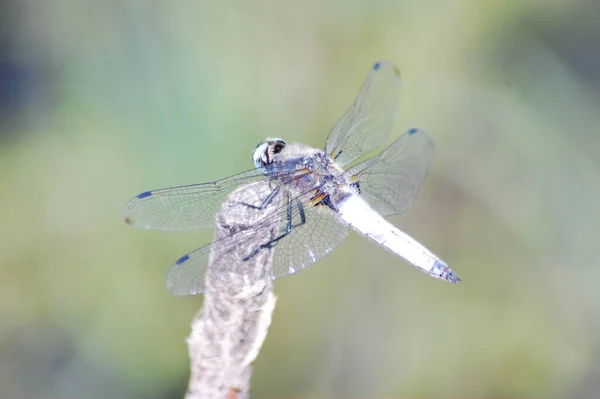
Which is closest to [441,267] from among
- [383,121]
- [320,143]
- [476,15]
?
[383,121]

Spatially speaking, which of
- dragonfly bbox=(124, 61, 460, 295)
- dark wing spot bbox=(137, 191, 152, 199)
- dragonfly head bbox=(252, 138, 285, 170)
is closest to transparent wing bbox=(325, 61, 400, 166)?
dragonfly bbox=(124, 61, 460, 295)

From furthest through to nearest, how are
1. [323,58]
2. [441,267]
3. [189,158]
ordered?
[323,58], [189,158], [441,267]

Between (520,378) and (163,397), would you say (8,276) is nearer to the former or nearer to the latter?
(163,397)

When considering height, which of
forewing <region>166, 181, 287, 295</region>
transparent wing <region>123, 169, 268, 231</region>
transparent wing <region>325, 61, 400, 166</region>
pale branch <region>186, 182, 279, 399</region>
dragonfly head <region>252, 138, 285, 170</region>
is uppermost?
transparent wing <region>325, 61, 400, 166</region>


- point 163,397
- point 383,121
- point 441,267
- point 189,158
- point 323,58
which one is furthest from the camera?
point 323,58

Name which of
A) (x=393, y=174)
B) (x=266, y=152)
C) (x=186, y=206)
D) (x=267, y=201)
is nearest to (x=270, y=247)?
(x=267, y=201)

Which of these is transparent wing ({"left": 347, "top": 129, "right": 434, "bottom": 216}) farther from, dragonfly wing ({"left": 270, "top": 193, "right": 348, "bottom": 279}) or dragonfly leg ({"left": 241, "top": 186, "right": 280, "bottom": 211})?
dragonfly leg ({"left": 241, "top": 186, "right": 280, "bottom": 211})
